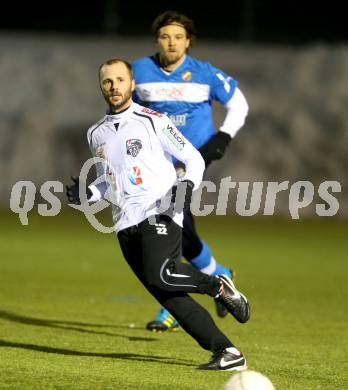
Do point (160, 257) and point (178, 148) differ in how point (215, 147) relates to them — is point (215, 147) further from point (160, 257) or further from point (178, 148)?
point (160, 257)

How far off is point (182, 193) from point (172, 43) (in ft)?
7.35

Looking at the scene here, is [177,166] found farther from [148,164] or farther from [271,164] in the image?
[271,164]

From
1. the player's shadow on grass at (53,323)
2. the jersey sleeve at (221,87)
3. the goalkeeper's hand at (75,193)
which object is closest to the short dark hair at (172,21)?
the jersey sleeve at (221,87)

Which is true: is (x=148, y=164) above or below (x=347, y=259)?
above

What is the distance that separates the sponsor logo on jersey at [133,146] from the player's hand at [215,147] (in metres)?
1.79

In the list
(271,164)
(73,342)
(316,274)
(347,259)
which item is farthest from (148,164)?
(271,164)

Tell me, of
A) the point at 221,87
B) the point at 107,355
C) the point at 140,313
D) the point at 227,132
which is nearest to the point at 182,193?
the point at 107,355

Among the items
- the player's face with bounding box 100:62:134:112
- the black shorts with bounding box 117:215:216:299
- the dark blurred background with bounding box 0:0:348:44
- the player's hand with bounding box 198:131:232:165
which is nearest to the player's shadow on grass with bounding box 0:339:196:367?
the black shorts with bounding box 117:215:216:299

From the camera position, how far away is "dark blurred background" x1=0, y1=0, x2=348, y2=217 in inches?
715

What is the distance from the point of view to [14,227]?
16359 millimetres

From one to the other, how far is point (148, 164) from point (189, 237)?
7.13 feet

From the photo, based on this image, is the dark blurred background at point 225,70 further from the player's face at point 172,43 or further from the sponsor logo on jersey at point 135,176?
the sponsor logo on jersey at point 135,176

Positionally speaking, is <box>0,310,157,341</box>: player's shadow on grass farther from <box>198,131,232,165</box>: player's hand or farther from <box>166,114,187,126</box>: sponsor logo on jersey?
<box>166,114,187,126</box>: sponsor logo on jersey

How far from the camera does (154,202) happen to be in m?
6.55
